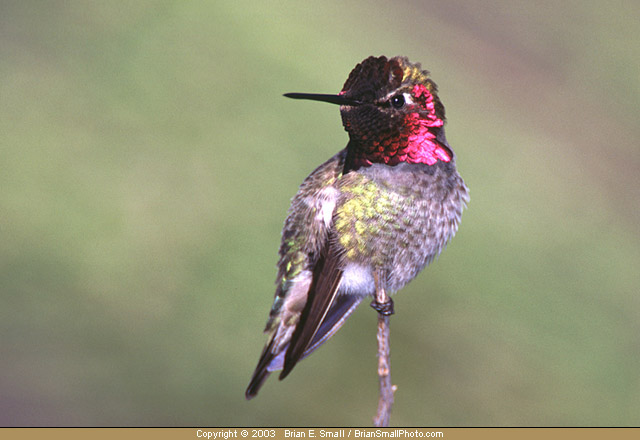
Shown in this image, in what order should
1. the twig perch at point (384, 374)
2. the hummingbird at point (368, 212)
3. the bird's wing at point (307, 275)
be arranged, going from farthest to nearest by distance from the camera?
the bird's wing at point (307, 275) < the hummingbird at point (368, 212) < the twig perch at point (384, 374)

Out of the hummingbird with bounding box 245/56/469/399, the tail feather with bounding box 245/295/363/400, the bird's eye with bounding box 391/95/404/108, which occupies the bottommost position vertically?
the tail feather with bounding box 245/295/363/400

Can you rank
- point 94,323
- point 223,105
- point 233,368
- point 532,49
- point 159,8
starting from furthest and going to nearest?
point 532,49, point 159,8, point 223,105, point 94,323, point 233,368

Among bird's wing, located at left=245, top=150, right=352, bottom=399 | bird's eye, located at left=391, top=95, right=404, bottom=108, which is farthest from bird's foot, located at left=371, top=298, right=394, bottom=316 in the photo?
bird's eye, located at left=391, top=95, right=404, bottom=108

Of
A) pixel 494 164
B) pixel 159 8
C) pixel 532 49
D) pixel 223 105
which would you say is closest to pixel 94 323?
pixel 223 105

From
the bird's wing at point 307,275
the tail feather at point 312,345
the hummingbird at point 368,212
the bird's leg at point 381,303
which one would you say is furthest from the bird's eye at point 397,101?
the tail feather at point 312,345

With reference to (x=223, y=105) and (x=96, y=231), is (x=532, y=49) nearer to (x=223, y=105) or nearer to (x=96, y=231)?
(x=223, y=105)

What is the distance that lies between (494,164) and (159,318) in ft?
12.0

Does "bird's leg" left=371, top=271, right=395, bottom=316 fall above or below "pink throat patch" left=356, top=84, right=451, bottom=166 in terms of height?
below

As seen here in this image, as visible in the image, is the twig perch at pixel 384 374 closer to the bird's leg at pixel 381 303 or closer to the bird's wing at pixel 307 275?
the bird's leg at pixel 381 303

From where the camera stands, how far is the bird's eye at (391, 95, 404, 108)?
2.27 metres

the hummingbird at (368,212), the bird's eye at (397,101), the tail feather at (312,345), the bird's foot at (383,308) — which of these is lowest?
the tail feather at (312,345)

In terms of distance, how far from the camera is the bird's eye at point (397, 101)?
227 centimetres

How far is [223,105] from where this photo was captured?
6.46m

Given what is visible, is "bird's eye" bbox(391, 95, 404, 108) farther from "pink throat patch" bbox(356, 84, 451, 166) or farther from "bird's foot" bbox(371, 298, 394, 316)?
"bird's foot" bbox(371, 298, 394, 316)
